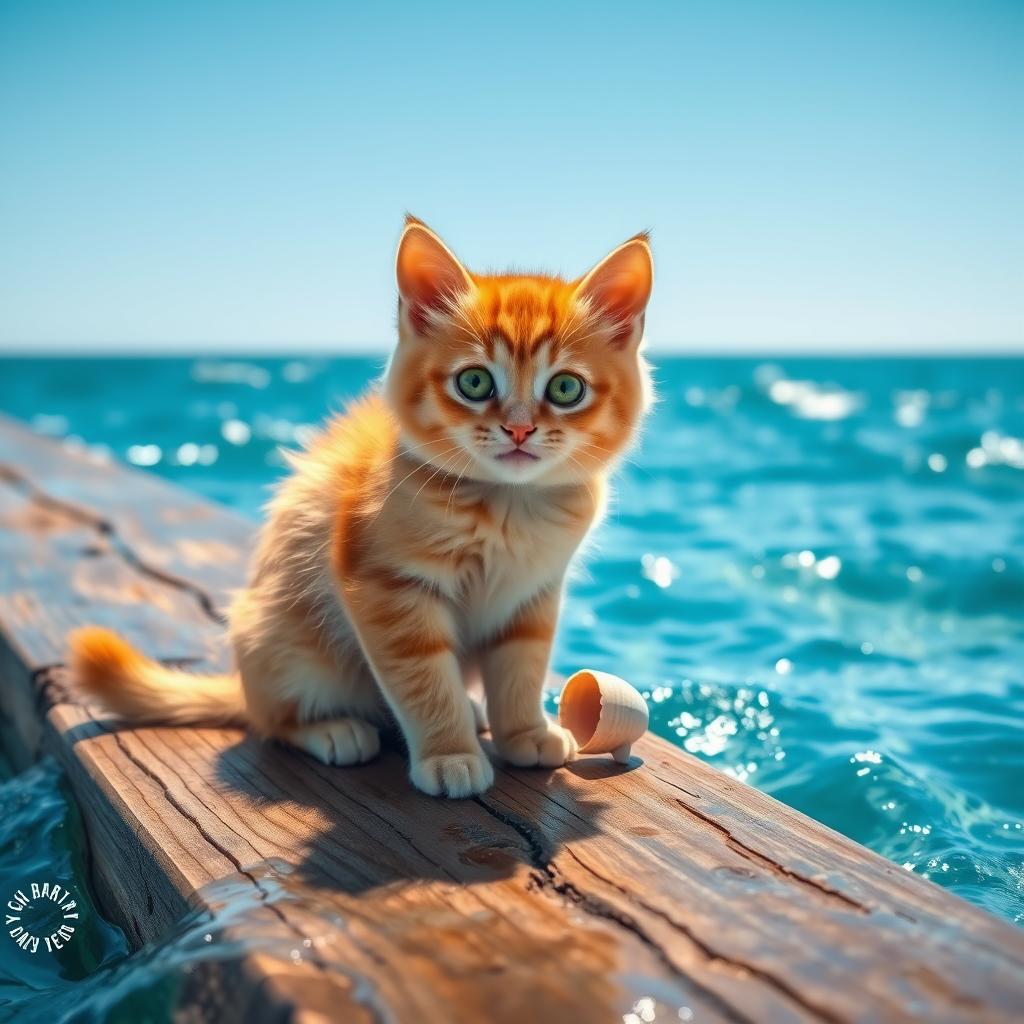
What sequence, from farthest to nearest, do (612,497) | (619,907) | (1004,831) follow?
1. (1004,831)
2. (612,497)
3. (619,907)

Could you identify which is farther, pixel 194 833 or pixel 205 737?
pixel 205 737

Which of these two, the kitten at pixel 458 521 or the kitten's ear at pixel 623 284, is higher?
the kitten's ear at pixel 623 284

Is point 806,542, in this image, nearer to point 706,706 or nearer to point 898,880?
point 706,706

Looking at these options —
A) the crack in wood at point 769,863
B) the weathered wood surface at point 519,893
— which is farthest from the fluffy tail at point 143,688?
the crack in wood at point 769,863

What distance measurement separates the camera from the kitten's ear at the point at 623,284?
1579 millimetres

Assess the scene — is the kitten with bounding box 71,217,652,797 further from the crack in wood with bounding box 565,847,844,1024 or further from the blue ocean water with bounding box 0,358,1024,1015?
the crack in wood with bounding box 565,847,844,1024

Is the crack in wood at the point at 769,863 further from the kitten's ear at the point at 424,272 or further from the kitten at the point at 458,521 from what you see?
the kitten's ear at the point at 424,272

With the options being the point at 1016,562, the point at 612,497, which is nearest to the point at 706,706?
the point at 612,497

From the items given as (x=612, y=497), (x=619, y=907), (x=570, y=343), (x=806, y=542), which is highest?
(x=570, y=343)

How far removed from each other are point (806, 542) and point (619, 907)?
14.9 ft

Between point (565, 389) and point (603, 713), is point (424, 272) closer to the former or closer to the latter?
point (565, 389)

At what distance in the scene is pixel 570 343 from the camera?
1522 mm

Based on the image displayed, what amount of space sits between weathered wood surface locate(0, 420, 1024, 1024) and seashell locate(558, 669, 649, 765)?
0.14 feet

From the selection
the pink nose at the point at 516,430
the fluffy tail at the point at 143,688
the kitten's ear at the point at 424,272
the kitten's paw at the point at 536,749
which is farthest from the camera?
the fluffy tail at the point at 143,688
